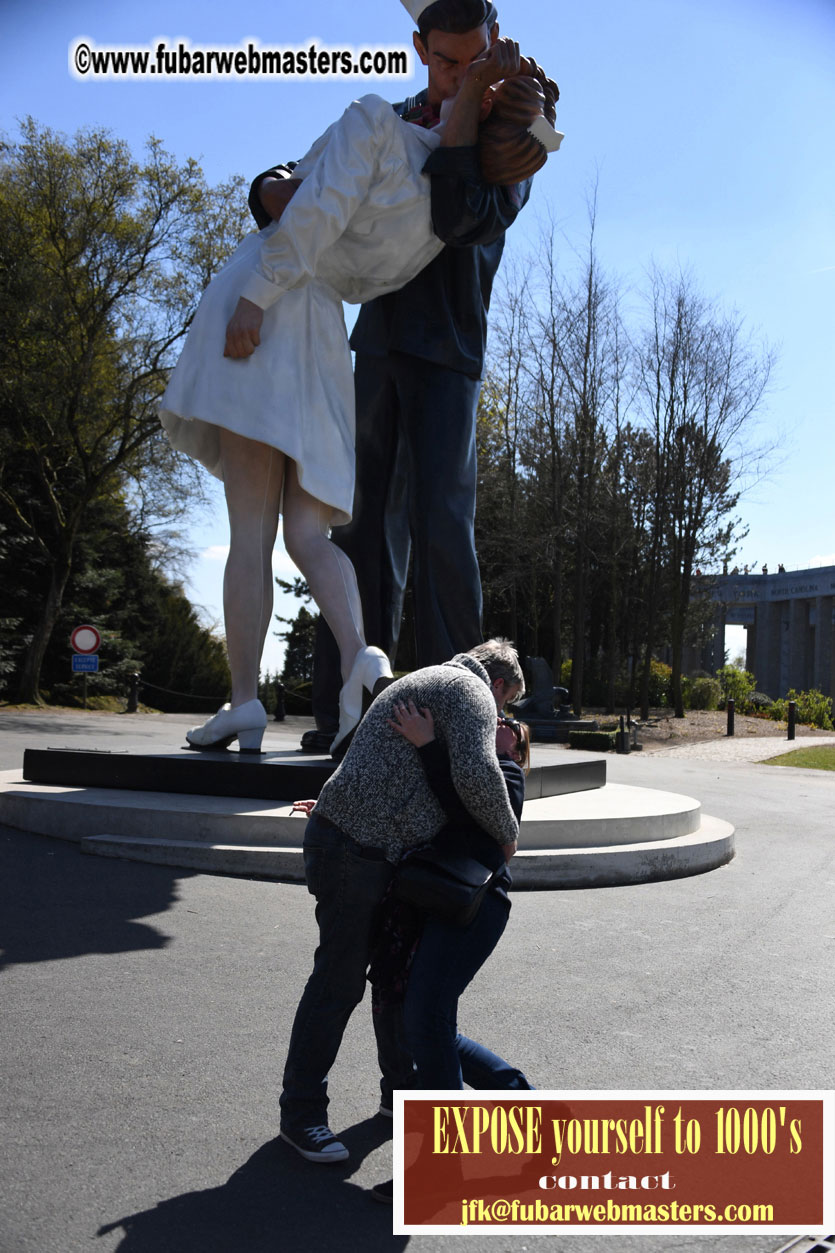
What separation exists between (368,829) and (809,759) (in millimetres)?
17617

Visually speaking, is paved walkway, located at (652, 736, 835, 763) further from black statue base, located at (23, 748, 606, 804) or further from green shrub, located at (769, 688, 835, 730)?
black statue base, located at (23, 748, 606, 804)

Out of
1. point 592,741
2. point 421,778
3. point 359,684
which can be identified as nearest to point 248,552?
point 359,684

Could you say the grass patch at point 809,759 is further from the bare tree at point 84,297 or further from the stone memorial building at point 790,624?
the stone memorial building at point 790,624

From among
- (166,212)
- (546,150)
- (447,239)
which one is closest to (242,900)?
(447,239)

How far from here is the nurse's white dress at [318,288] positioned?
5.37m

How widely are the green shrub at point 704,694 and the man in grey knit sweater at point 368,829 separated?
3092 cm

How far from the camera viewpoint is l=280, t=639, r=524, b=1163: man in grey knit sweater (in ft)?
8.89

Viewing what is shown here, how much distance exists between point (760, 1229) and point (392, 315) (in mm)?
5204

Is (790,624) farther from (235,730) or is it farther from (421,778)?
(421,778)

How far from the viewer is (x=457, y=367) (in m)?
6.39

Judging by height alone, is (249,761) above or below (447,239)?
below

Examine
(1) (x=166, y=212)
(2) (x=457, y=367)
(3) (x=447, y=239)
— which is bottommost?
(2) (x=457, y=367)

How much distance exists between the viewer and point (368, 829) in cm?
276

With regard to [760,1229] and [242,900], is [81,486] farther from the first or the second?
[760,1229]
